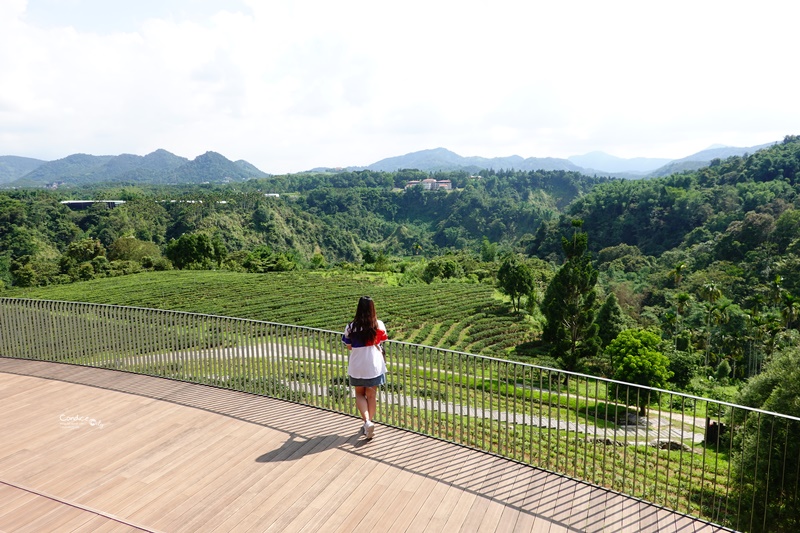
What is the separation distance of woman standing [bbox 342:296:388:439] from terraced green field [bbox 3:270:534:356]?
80.4 feet

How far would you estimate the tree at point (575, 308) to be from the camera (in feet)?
85.4

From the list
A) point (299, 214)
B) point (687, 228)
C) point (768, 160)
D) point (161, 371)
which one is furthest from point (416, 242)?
point (161, 371)

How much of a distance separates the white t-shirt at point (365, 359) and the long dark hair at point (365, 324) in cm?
7

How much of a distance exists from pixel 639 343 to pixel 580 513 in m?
19.1

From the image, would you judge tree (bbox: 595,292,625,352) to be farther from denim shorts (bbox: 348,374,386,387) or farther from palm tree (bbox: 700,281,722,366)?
denim shorts (bbox: 348,374,386,387)

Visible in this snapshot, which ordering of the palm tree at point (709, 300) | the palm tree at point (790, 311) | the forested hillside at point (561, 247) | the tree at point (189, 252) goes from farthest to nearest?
the tree at point (189, 252) < the palm tree at point (709, 300) < the palm tree at point (790, 311) < the forested hillside at point (561, 247)

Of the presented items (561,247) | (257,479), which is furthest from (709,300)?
(257,479)

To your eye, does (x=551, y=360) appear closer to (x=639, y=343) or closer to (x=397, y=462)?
(x=639, y=343)

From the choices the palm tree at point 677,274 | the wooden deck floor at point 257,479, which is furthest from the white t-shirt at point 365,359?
the palm tree at point 677,274

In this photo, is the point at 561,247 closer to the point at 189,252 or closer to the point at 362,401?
the point at 189,252

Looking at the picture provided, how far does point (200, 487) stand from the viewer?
3863 millimetres

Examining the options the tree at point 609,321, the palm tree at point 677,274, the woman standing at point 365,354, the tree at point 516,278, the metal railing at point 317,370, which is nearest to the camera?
the metal railing at point 317,370

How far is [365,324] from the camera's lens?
4.57 meters

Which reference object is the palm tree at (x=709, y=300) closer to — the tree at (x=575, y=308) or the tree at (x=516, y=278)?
the tree at (x=575, y=308)
